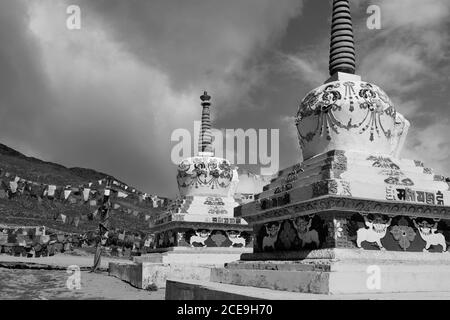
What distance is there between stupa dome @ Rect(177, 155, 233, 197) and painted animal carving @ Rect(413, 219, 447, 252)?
10379 mm

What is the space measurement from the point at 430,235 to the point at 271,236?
3051 mm

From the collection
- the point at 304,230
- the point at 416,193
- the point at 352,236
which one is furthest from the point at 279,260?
the point at 416,193

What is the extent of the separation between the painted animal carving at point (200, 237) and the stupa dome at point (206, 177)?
5.82ft

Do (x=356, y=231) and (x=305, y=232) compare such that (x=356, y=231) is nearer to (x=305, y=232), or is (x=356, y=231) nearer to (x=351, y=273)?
(x=305, y=232)

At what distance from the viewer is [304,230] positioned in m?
8.33

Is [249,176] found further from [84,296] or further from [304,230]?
[304,230]

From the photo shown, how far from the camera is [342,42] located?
973cm

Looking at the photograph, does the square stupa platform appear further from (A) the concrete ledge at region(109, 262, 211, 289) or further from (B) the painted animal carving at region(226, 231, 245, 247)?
(B) the painted animal carving at region(226, 231, 245, 247)

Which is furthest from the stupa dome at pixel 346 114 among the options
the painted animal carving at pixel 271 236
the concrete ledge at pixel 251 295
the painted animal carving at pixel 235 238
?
the painted animal carving at pixel 235 238

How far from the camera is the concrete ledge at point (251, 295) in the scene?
19.2ft

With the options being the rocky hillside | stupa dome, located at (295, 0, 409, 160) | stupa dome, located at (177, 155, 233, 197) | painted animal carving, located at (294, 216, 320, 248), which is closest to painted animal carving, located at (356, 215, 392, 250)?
painted animal carving, located at (294, 216, 320, 248)

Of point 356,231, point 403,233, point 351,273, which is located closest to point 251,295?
point 351,273

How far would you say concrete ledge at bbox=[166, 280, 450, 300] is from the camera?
586 centimetres

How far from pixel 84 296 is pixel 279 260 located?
554cm
